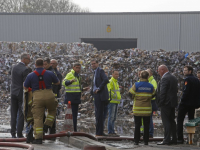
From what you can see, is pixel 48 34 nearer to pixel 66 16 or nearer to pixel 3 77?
pixel 66 16

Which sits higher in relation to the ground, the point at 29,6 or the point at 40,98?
the point at 29,6

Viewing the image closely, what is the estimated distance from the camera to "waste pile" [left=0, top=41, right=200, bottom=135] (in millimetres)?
20188

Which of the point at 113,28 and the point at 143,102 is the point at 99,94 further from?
the point at 113,28

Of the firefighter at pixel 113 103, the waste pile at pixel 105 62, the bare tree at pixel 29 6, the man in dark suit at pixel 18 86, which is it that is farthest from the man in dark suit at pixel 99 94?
the bare tree at pixel 29 6

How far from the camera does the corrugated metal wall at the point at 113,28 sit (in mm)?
38094

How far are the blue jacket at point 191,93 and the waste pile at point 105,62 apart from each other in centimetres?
553

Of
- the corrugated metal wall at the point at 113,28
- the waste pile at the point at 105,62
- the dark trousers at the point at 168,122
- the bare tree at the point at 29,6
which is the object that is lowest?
the dark trousers at the point at 168,122

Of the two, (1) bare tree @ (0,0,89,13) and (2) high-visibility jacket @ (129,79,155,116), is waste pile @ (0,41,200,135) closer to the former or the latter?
(2) high-visibility jacket @ (129,79,155,116)

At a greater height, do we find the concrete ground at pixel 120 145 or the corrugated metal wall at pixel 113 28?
the corrugated metal wall at pixel 113 28

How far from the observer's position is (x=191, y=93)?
11.3m

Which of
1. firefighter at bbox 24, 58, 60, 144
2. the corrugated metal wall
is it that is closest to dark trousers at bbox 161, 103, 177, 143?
firefighter at bbox 24, 58, 60, 144

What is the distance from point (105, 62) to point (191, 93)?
1237cm

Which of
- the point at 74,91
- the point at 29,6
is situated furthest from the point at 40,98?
the point at 29,6

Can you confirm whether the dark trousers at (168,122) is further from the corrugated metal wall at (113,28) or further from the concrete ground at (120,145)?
the corrugated metal wall at (113,28)
